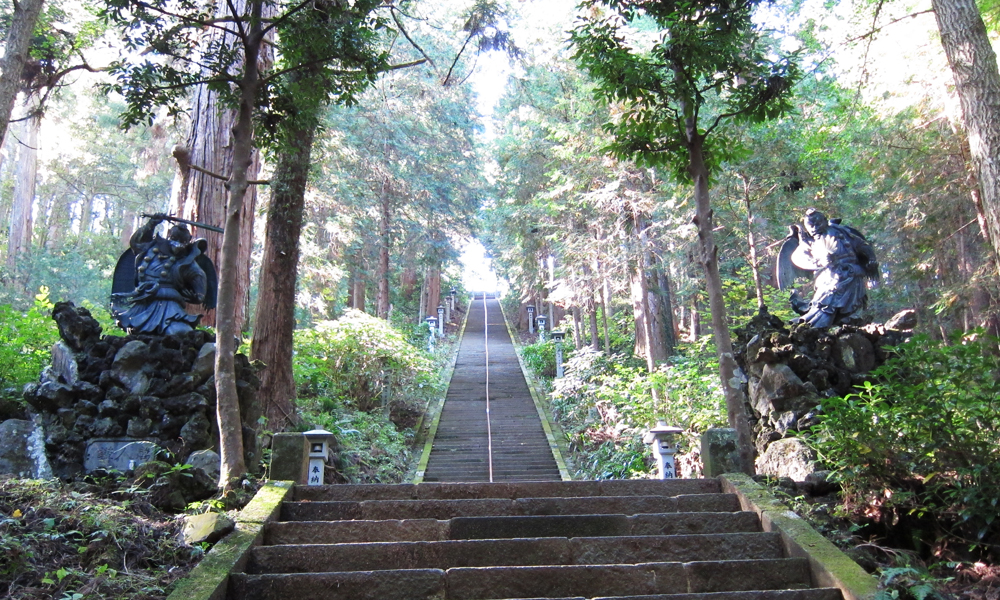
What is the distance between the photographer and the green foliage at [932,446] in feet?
16.4

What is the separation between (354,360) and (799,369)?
8.14 m

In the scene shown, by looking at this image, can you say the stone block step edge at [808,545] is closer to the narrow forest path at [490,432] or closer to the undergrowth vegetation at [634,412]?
the undergrowth vegetation at [634,412]

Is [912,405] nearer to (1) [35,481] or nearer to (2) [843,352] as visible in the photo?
(2) [843,352]

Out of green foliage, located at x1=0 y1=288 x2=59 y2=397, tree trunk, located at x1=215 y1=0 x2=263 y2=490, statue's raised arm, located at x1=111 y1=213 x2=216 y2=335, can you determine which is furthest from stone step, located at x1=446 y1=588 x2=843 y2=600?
green foliage, located at x1=0 y1=288 x2=59 y2=397

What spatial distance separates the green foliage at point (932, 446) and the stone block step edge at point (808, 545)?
70 centimetres

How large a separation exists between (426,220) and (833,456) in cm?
A: 1772

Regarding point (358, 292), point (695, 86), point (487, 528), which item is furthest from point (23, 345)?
point (358, 292)

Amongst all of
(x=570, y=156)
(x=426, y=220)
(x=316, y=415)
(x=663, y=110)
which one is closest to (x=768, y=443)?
(x=663, y=110)

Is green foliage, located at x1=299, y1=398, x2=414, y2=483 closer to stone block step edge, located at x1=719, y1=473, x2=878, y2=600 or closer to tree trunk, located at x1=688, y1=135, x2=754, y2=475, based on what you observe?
tree trunk, located at x1=688, y1=135, x2=754, y2=475

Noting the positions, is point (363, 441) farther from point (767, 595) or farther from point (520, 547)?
point (767, 595)

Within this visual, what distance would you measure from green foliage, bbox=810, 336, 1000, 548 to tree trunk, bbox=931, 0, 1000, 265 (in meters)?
1.72

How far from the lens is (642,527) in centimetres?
551

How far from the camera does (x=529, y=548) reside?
509cm

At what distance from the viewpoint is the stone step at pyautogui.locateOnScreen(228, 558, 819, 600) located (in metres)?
4.59
